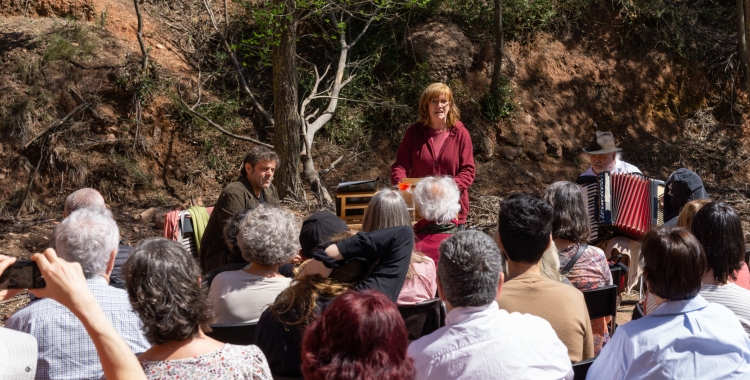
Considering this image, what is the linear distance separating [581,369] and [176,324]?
1.63 meters

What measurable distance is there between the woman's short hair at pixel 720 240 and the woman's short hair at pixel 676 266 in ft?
2.36

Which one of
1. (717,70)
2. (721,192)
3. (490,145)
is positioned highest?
(717,70)

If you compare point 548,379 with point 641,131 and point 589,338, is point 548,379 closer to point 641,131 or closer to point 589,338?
point 589,338

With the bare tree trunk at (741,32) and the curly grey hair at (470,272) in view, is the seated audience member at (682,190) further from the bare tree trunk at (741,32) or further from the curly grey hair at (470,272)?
the bare tree trunk at (741,32)

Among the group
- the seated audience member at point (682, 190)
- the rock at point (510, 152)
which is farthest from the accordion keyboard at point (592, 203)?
the rock at point (510, 152)

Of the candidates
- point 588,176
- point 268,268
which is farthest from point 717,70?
point 268,268

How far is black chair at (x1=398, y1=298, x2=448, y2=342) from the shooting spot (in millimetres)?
3473

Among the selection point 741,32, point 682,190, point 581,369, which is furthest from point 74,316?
point 741,32

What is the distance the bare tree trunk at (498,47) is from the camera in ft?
35.1

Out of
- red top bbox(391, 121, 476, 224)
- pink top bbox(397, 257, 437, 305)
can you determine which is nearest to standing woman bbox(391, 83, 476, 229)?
red top bbox(391, 121, 476, 224)

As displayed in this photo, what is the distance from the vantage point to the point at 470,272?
2746 millimetres

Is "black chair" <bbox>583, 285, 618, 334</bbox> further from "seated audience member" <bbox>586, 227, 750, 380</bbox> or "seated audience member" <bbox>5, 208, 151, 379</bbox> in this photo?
"seated audience member" <bbox>5, 208, 151, 379</bbox>

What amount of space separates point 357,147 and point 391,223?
22.3ft

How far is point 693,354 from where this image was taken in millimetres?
2715
